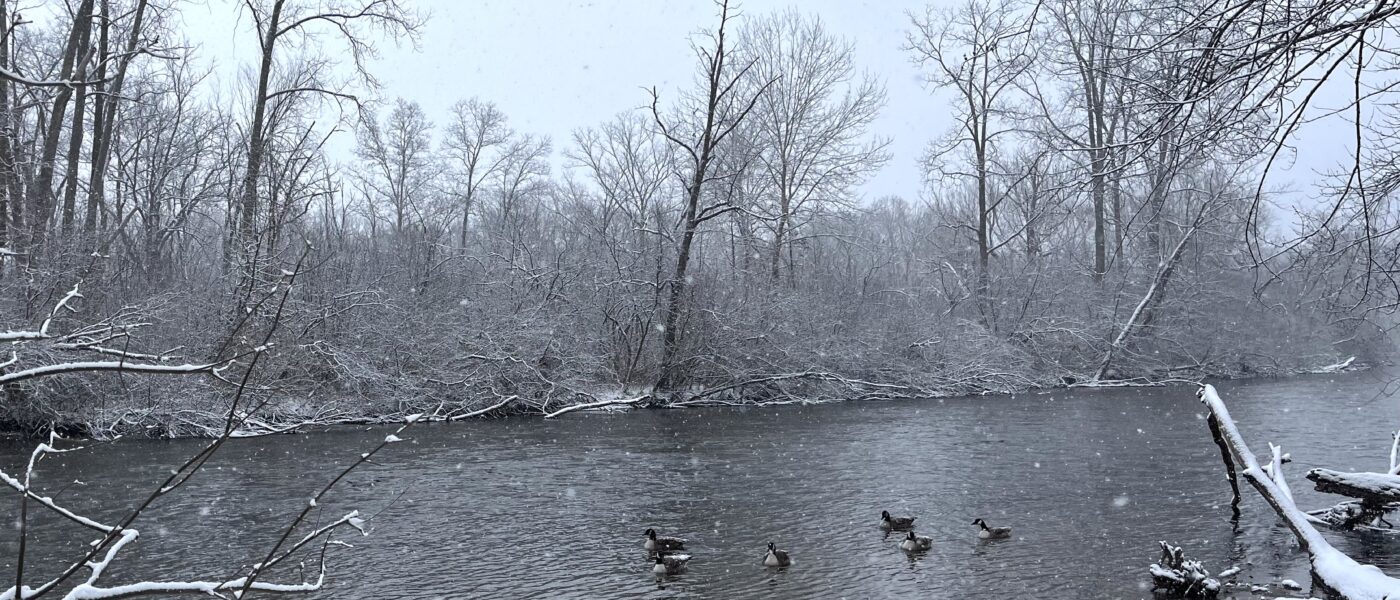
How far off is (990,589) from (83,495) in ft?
34.4

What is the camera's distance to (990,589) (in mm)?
8047

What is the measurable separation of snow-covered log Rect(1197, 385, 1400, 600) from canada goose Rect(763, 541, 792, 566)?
159 inches

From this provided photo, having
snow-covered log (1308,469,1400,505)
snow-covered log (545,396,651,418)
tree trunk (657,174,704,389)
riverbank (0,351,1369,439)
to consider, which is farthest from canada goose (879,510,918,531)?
tree trunk (657,174,704,389)

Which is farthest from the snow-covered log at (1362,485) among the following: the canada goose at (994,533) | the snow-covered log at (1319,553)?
the canada goose at (994,533)

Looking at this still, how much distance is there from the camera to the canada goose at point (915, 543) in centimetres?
928

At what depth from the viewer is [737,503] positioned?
38.4 feet

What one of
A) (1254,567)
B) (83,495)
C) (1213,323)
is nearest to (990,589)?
(1254,567)

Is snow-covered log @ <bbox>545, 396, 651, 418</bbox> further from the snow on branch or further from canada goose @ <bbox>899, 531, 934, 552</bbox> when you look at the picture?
the snow on branch

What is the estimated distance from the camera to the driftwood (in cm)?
758

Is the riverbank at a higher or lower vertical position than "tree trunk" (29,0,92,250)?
lower

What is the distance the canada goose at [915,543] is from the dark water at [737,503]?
10cm

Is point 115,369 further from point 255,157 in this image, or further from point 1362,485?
point 255,157

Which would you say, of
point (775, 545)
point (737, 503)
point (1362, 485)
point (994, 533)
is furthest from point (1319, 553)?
point (737, 503)

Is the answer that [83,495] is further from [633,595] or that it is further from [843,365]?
[843,365]
